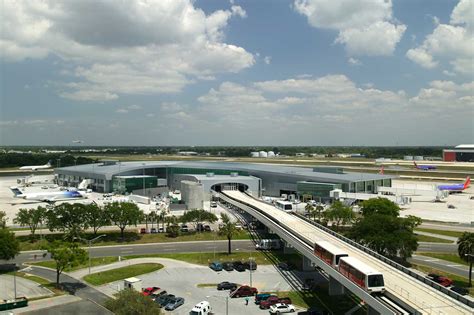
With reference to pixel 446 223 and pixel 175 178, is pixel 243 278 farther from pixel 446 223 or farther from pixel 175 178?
pixel 175 178

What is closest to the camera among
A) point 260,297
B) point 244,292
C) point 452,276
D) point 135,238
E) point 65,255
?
point 260,297

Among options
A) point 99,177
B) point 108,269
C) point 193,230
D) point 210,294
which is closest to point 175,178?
point 99,177

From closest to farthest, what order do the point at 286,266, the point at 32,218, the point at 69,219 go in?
the point at 286,266 → the point at 69,219 → the point at 32,218

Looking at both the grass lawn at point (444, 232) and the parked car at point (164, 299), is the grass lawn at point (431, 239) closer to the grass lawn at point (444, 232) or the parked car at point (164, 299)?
the grass lawn at point (444, 232)

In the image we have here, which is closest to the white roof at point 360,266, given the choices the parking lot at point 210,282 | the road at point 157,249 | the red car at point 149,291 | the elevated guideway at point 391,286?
the elevated guideway at point 391,286

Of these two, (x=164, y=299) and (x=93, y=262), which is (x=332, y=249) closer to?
(x=164, y=299)

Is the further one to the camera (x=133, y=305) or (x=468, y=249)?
(x=468, y=249)

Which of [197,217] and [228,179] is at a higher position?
[228,179]

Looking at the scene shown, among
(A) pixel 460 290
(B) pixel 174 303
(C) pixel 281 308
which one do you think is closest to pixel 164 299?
(B) pixel 174 303

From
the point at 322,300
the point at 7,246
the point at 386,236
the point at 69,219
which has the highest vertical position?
the point at 386,236
